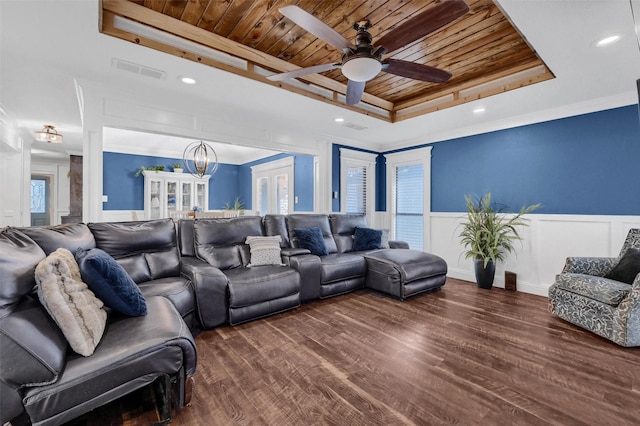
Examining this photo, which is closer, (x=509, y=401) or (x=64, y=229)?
(x=509, y=401)

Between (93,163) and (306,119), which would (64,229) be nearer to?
(93,163)

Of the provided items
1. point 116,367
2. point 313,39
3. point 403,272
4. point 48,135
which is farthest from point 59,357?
point 48,135

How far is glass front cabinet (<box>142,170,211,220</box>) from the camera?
7.01 metres

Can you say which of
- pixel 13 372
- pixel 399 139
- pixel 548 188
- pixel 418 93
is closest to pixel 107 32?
pixel 13 372

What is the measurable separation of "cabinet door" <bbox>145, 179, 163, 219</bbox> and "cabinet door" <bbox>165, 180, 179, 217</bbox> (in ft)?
0.58

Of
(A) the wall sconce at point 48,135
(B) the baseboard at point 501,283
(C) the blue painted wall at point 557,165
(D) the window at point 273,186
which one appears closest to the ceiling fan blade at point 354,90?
(C) the blue painted wall at point 557,165

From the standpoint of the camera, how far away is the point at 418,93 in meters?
3.98

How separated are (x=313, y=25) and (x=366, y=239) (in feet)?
10.6

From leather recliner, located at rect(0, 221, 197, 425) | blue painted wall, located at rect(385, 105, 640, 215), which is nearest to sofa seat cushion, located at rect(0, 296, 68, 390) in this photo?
leather recliner, located at rect(0, 221, 197, 425)

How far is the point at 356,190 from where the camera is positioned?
6.00 m

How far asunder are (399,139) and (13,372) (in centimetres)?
566

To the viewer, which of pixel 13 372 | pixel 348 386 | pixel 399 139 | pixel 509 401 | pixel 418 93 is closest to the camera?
pixel 13 372

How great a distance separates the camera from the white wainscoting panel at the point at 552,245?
351 cm

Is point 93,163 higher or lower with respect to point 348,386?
higher
